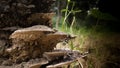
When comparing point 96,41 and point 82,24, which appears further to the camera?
point 82,24

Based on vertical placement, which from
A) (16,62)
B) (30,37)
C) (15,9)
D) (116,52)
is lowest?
(116,52)

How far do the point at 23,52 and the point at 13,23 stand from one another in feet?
0.57

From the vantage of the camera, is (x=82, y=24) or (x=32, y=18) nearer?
(x=32, y=18)

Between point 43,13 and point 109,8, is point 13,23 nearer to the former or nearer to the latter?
point 43,13

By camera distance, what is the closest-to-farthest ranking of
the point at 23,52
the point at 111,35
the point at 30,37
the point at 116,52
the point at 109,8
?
1. the point at 30,37
2. the point at 23,52
3. the point at 116,52
4. the point at 111,35
5. the point at 109,8

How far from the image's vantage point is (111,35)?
2.59m

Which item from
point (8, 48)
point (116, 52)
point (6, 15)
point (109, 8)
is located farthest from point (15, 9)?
point (109, 8)

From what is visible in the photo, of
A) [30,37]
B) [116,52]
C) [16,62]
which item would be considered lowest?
[116,52]

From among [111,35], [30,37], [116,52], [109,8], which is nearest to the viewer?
[30,37]

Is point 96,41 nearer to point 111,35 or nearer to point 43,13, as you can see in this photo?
point 111,35

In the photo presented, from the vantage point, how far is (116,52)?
7.66 ft

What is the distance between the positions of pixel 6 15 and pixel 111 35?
1.52 metres

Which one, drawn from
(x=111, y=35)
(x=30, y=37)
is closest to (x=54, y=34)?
(x=30, y=37)

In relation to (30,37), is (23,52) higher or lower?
lower
